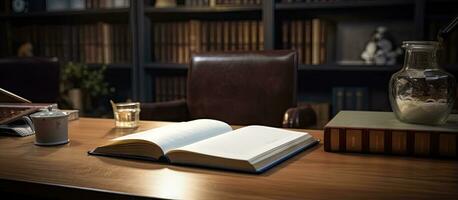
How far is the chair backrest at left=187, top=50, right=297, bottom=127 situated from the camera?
6.42ft

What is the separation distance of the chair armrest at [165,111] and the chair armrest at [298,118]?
1.64 ft

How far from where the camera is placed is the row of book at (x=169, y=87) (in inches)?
118

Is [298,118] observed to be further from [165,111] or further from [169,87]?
[169,87]

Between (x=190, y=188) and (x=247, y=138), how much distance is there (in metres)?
0.29

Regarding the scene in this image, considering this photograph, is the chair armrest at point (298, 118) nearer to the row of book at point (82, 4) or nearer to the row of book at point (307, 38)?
the row of book at point (307, 38)

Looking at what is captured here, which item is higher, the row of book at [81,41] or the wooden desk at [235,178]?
the row of book at [81,41]

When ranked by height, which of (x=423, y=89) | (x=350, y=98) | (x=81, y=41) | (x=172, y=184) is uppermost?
(x=81, y=41)

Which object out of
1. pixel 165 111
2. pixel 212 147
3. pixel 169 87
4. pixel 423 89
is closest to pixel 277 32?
pixel 169 87

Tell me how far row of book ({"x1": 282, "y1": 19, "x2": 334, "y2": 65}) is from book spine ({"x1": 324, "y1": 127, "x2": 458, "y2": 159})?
1.71m

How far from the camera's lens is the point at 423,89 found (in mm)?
1048

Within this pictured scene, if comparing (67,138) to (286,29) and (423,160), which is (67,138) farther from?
(286,29)

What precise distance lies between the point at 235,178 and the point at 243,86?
1.21 m

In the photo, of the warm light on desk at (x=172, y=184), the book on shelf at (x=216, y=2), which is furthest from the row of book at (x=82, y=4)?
the warm light on desk at (x=172, y=184)

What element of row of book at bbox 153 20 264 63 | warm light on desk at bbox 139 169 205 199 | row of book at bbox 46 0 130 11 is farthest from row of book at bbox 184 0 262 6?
warm light on desk at bbox 139 169 205 199
